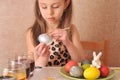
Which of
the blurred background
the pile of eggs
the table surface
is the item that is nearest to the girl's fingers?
the table surface

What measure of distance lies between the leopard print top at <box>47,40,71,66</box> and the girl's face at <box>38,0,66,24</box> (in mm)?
162

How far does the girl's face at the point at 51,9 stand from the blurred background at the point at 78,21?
42 cm

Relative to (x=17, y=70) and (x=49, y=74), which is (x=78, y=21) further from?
(x=17, y=70)

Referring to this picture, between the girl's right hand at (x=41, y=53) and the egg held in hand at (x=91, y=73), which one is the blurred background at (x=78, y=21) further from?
the egg held in hand at (x=91, y=73)

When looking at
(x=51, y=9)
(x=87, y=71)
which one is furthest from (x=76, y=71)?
(x=51, y=9)

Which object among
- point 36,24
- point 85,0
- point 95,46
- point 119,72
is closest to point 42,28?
point 36,24

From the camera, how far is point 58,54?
144cm

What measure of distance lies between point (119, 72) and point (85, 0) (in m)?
0.84

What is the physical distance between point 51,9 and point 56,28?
0.17m

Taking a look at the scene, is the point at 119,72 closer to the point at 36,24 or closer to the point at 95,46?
the point at 95,46

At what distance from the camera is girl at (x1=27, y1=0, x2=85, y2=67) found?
1.32 meters

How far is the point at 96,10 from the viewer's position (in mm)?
1779

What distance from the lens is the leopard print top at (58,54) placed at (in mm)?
1422

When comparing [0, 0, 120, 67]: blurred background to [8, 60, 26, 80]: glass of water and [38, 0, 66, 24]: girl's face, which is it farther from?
[8, 60, 26, 80]: glass of water
